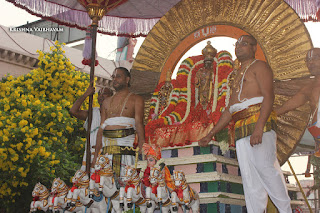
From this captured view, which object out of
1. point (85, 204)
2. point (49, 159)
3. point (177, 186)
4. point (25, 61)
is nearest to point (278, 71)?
point (177, 186)

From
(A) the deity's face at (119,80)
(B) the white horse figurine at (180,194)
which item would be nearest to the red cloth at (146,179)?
(B) the white horse figurine at (180,194)

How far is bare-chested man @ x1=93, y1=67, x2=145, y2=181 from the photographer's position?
5578 millimetres

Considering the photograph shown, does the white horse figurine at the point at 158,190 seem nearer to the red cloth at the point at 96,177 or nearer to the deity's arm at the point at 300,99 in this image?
the red cloth at the point at 96,177

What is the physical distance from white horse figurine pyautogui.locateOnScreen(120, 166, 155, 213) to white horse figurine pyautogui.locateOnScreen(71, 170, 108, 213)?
449mm

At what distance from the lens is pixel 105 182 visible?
193 inches

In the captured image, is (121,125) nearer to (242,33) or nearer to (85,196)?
(85,196)

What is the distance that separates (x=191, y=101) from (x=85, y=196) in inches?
93.8

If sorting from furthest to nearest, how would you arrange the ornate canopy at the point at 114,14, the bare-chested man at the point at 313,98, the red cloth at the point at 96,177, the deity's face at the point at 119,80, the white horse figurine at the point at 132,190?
the ornate canopy at the point at 114,14
the deity's face at the point at 119,80
the red cloth at the point at 96,177
the white horse figurine at the point at 132,190
the bare-chested man at the point at 313,98

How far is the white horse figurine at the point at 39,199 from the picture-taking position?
560 centimetres

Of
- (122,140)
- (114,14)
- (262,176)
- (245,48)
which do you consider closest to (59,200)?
(122,140)

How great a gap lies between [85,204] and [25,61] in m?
16.3

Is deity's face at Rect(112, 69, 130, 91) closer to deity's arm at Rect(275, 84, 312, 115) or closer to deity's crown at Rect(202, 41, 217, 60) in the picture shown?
deity's crown at Rect(202, 41, 217, 60)

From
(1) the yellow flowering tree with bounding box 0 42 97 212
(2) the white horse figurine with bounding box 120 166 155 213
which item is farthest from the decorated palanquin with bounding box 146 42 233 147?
(1) the yellow flowering tree with bounding box 0 42 97 212

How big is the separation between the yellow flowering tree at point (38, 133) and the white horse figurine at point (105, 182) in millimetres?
3196
